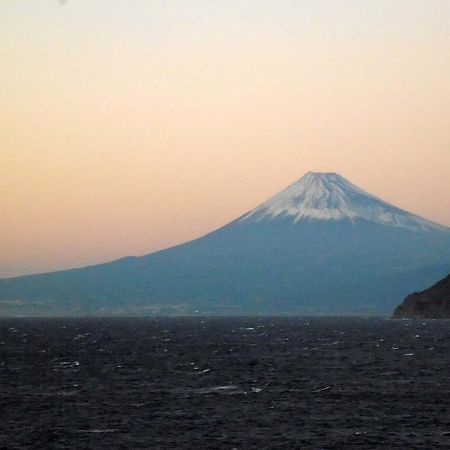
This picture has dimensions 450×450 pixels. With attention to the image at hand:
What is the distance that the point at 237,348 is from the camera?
492 feet

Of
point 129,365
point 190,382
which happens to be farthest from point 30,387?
point 129,365

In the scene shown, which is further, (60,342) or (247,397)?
(60,342)

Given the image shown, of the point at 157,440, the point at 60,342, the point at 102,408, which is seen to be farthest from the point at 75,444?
the point at 60,342

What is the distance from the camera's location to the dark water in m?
60.3

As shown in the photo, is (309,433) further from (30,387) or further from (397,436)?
(30,387)

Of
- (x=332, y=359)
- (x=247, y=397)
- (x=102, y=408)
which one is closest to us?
(x=102, y=408)

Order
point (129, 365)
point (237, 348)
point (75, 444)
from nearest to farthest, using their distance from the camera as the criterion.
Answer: point (75, 444) < point (129, 365) < point (237, 348)

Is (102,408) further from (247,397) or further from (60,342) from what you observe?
(60,342)

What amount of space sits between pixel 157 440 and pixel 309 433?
844 centimetres

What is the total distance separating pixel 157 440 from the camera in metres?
59.5

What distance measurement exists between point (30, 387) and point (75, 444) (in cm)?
3153

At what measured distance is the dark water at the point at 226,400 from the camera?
60344mm

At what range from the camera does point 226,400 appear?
7800 cm

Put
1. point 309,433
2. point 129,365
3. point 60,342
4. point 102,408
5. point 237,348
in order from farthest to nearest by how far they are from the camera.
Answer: point 60,342 → point 237,348 → point 129,365 → point 102,408 → point 309,433
